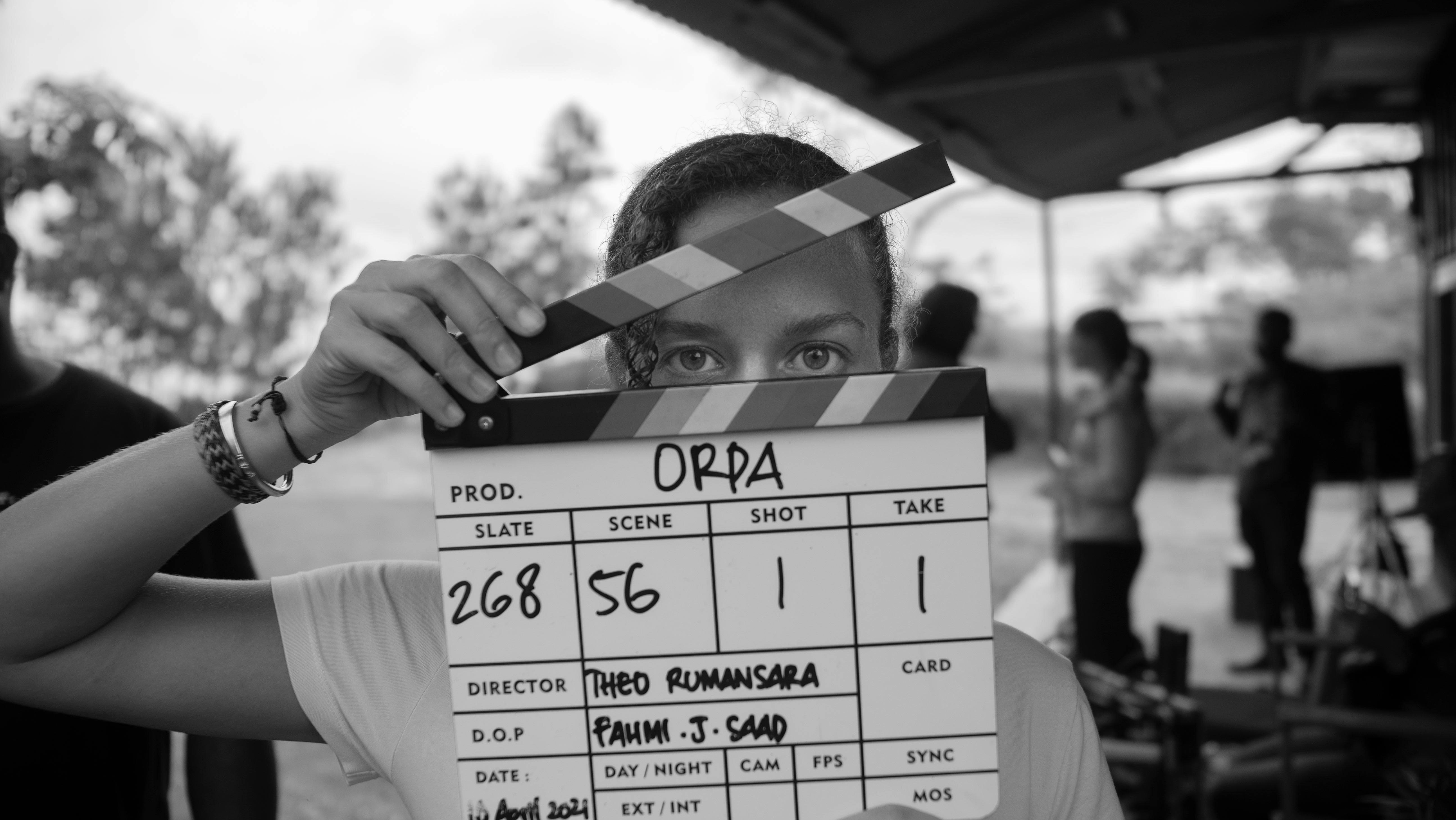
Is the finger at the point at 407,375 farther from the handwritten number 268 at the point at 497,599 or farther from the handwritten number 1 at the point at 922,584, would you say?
the handwritten number 1 at the point at 922,584

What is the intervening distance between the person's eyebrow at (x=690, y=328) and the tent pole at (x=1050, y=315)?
294 inches

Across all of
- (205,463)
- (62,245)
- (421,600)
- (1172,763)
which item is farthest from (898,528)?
(62,245)

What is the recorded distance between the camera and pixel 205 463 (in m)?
1.14

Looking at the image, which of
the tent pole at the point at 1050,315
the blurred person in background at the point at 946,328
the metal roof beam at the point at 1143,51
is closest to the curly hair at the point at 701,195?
the blurred person in background at the point at 946,328

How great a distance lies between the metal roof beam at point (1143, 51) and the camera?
5043 mm

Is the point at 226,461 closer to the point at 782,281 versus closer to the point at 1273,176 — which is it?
the point at 782,281

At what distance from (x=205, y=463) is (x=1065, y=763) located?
1007 mm

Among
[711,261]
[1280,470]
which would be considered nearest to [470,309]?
[711,261]

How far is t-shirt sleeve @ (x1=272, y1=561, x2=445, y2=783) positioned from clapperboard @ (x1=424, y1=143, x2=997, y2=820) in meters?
0.21

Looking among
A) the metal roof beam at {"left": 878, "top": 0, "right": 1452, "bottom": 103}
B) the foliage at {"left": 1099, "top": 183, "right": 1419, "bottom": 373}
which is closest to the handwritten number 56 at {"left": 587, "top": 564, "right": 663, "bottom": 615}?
the metal roof beam at {"left": 878, "top": 0, "right": 1452, "bottom": 103}

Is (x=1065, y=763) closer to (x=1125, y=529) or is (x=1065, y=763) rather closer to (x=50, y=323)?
(x=1125, y=529)

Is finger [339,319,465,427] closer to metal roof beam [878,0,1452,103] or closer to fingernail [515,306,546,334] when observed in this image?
fingernail [515,306,546,334]

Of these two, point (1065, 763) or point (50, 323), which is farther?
point (50, 323)

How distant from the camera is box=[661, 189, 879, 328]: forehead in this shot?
1.25 metres
